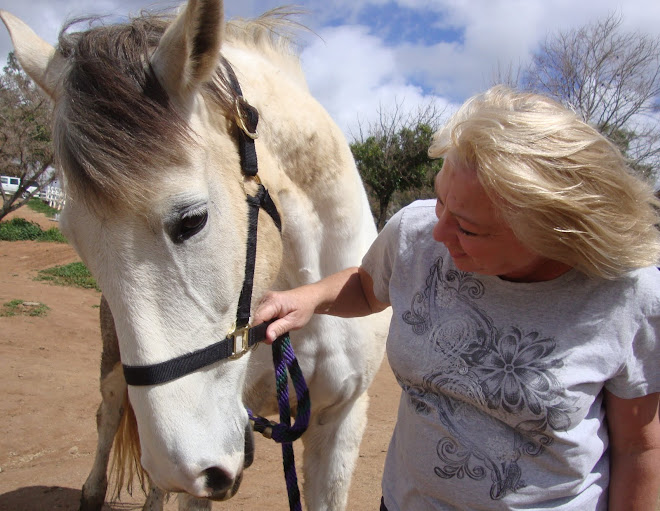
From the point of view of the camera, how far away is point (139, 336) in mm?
1253

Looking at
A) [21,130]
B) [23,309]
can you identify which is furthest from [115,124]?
[21,130]

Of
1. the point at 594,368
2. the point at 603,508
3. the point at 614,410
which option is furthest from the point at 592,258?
the point at 603,508

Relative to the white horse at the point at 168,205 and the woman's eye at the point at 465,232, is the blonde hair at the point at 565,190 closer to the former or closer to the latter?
the woman's eye at the point at 465,232

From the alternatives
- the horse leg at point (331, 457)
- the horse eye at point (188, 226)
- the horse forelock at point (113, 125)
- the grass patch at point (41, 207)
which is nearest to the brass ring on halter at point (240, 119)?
the horse forelock at point (113, 125)

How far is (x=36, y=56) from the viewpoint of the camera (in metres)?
1.61

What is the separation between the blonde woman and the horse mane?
2.42 feet

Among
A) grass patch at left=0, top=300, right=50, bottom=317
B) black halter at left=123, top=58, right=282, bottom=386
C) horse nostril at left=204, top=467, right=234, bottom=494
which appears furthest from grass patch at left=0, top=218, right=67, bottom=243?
horse nostril at left=204, top=467, right=234, bottom=494

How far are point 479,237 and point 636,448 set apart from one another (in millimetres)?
641

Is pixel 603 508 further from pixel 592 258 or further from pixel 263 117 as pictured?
pixel 263 117

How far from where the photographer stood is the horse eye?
50.5 inches

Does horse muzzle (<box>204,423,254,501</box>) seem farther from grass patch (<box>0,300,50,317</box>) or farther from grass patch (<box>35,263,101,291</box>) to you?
grass patch (<box>35,263,101,291</box>)

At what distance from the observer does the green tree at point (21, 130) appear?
38.6 ft

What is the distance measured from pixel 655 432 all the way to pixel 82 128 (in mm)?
1599

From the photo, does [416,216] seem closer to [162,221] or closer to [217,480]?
[162,221]
